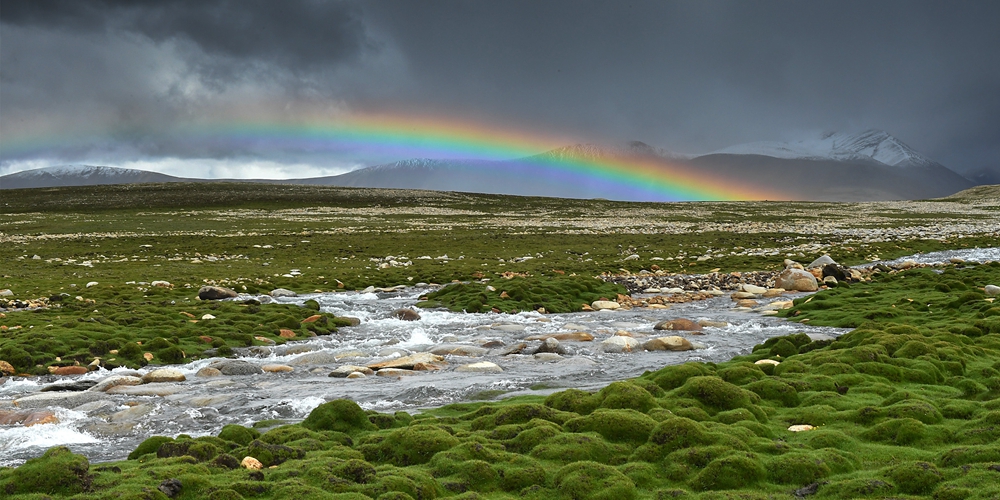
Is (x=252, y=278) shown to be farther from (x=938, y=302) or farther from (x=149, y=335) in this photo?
(x=938, y=302)

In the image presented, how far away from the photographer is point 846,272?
3594 cm

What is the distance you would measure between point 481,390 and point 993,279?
2740 cm

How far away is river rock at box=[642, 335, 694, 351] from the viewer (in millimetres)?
21125

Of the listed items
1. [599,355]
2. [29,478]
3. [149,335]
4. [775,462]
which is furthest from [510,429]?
[149,335]

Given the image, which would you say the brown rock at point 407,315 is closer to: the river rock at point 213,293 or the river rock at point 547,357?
the river rock at point 547,357

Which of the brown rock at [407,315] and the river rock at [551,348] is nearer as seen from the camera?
the river rock at [551,348]

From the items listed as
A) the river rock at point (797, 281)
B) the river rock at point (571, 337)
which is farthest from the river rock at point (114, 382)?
the river rock at point (797, 281)

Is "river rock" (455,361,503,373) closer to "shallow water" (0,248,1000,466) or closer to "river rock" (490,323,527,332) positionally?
"shallow water" (0,248,1000,466)

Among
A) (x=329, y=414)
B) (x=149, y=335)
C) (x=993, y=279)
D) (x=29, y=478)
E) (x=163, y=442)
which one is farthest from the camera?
(x=993, y=279)

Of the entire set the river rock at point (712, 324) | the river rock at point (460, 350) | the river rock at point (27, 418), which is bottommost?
the river rock at point (460, 350)

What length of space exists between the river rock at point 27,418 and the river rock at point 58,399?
30.6 inches

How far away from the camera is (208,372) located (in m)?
18.2

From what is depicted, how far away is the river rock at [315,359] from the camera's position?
65.1 feet

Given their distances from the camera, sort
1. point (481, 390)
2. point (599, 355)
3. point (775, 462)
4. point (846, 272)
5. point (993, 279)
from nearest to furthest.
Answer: point (775, 462) → point (481, 390) → point (599, 355) → point (993, 279) → point (846, 272)
